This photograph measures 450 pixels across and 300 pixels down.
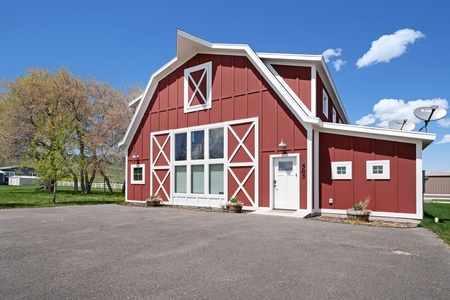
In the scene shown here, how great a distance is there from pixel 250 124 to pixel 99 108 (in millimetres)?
19642

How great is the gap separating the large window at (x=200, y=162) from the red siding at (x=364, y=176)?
14.2 feet

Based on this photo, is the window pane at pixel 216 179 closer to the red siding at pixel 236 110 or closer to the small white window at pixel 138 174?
the red siding at pixel 236 110

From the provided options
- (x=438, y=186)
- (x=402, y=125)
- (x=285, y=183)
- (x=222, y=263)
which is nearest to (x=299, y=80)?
(x=285, y=183)

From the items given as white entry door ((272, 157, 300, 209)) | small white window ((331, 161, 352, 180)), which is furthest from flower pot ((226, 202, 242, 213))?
small white window ((331, 161, 352, 180))

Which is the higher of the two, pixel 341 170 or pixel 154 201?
pixel 341 170

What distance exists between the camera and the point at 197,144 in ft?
46.4

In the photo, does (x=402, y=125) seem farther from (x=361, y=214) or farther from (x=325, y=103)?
(x=361, y=214)

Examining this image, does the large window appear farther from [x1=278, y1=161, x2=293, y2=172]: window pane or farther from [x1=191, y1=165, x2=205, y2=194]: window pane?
[x1=278, y1=161, x2=293, y2=172]: window pane

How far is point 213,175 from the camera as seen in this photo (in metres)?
13.5

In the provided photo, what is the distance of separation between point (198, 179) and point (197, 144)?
163 centimetres

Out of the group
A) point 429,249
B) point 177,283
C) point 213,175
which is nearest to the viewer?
point 177,283

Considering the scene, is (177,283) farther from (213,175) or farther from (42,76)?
(42,76)

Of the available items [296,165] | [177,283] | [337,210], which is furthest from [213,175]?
[177,283]

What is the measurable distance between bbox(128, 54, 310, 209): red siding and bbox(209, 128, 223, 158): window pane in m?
0.50
